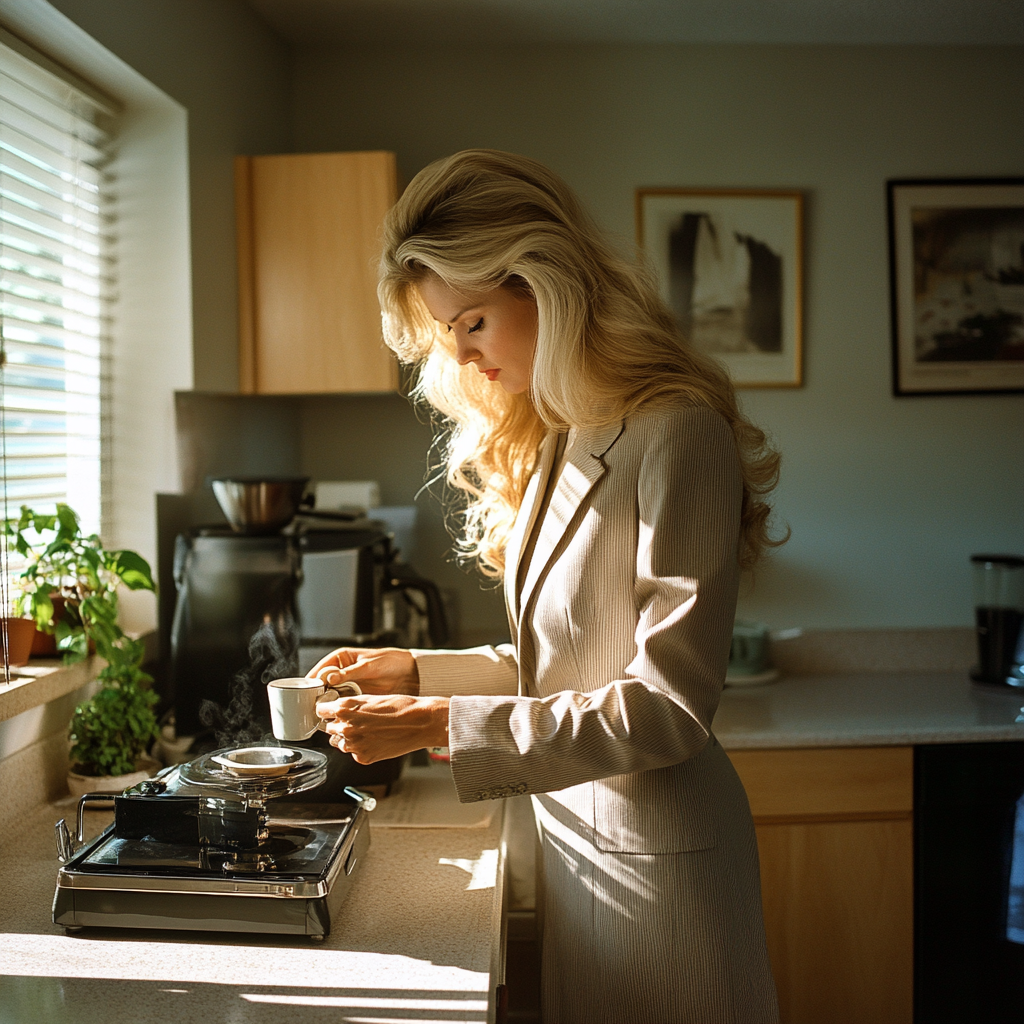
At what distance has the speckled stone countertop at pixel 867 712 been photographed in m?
2.16

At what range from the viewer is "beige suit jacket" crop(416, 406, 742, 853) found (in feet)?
3.61

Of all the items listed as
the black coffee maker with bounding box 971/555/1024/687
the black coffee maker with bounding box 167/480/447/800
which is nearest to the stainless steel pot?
the black coffee maker with bounding box 167/480/447/800

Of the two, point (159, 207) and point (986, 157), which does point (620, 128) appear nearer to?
point (986, 157)

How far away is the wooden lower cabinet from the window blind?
4.97ft

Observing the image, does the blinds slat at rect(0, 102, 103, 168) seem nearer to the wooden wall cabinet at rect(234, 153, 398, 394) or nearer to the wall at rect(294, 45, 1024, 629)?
the wooden wall cabinet at rect(234, 153, 398, 394)

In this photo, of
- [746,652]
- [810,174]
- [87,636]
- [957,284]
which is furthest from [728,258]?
[87,636]

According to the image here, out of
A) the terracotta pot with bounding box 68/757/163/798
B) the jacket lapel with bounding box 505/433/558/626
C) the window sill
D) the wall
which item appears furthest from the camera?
the wall

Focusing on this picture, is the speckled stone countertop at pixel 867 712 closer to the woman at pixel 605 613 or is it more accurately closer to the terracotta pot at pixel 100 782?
A: the woman at pixel 605 613

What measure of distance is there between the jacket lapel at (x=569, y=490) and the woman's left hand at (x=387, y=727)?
0.21 metres

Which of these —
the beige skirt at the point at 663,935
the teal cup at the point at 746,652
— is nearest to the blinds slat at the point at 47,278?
the beige skirt at the point at 663,935

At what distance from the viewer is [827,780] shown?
7.09 ft

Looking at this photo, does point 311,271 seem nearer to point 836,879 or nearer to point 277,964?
point 277,964

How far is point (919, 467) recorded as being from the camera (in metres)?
2.84

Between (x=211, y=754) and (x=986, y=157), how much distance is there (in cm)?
262
